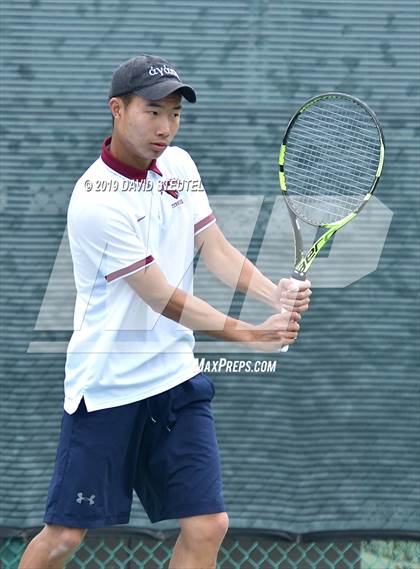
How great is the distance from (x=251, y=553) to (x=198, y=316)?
1.37 metres

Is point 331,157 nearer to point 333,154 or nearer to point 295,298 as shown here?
point 333,154

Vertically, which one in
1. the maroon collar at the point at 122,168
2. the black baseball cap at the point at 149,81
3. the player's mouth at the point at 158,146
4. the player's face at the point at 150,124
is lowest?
the maroon collar at the point at 122,168

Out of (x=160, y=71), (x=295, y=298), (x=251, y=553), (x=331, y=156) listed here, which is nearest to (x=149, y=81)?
A: (x=160, y=71)

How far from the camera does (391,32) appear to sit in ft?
15.9

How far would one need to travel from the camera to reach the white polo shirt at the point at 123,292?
12.7 feet

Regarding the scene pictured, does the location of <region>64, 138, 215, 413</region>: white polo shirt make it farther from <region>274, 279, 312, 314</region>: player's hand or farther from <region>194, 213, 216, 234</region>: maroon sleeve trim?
<region>274, 279, 312, 314</region>: player's hand

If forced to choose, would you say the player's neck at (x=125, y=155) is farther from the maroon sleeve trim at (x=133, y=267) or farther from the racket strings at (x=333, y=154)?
the racket strings at (x=333, y=154)

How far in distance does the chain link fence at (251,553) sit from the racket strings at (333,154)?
1.21 m

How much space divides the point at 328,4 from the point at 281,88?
0.33 metres

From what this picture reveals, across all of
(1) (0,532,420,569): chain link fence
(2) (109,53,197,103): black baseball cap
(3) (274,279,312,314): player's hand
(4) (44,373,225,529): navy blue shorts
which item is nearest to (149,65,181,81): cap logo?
(2) (109,53,197,103): black baseball cap

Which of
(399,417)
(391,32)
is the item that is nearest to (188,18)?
(391,32)

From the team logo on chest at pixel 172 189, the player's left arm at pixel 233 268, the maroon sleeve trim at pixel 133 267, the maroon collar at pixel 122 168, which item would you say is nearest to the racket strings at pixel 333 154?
the player's left arm at pixel 233 268

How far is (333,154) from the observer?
4648mm

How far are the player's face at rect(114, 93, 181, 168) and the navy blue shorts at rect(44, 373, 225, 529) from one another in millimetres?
662
